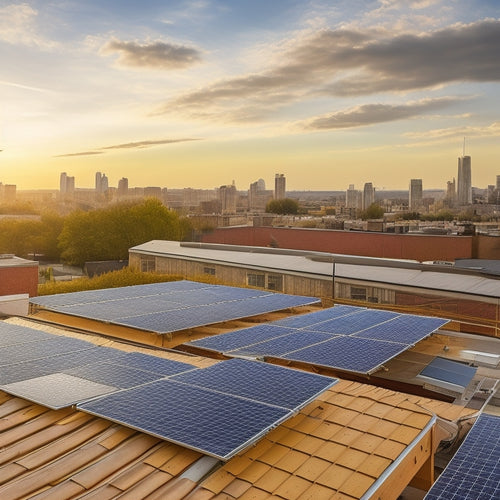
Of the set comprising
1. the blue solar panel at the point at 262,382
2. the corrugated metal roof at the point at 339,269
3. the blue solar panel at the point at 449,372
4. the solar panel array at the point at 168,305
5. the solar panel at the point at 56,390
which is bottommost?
the blue solar panel at the point at 449,372

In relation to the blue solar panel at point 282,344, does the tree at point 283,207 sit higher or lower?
higher

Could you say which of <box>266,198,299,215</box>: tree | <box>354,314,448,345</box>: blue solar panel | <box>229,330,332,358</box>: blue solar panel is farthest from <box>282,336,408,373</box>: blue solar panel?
<box>266,198,299,215</box>: tree

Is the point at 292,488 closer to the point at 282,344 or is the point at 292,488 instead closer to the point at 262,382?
the point at 262,382

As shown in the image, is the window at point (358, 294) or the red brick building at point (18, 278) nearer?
the red brick building at point (18, 278)

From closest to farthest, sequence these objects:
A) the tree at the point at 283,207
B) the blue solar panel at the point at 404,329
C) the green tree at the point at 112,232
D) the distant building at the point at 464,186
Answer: the blue solar panel at the point at 404,329
the green tree at the point at 112,232
the tree at the point at 283,207
the distant building at the point at 464,186

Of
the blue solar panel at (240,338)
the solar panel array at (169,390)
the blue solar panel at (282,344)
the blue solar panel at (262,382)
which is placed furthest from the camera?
the blue solar panel at (240,338)

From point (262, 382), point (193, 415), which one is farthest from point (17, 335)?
point (193, 415)

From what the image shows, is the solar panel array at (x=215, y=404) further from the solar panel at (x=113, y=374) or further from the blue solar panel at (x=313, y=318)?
the blue solar panel at (x=313, y=318)

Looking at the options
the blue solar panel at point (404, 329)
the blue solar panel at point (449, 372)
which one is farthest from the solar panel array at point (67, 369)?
the blue solar panel at point (449, 372)

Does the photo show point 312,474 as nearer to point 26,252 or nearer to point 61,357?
point 61,357
